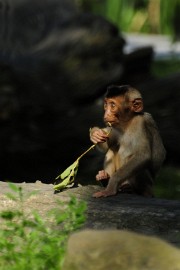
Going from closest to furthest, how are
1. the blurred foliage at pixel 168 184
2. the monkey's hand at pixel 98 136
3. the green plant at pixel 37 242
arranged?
the green plant at pixel 37 242 < the monkey's hand at pixel 98 136 < the blurred foliage at pixel 168 184

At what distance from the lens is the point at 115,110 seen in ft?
22.1

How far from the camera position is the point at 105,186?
22.4 ft

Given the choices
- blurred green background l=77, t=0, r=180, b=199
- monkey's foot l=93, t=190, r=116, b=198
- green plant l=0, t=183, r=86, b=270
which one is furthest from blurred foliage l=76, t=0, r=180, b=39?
green plant l=0, t=183, r=86, b=270

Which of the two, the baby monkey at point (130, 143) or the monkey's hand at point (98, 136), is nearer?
the monkey's hand at point (98, 136)

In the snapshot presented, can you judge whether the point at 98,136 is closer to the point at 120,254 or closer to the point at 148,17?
the point at 120,254

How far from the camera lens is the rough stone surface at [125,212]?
583cm

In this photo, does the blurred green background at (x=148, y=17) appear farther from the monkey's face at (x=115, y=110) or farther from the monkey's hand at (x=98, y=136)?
the monkey's hand at (x=98, y=136)

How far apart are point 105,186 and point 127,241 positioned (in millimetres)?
2678

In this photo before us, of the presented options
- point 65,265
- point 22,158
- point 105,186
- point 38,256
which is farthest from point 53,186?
point 22,158

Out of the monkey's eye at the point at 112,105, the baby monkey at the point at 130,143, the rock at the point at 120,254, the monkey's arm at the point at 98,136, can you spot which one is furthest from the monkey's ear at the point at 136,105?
the rock at the point at 120,254

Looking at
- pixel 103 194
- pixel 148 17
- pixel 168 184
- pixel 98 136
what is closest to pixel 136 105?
pixel 98 136

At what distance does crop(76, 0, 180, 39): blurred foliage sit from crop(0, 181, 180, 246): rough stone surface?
1791cm

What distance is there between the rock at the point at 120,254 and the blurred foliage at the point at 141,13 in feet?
65.3

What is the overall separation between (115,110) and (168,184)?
3928 mm
